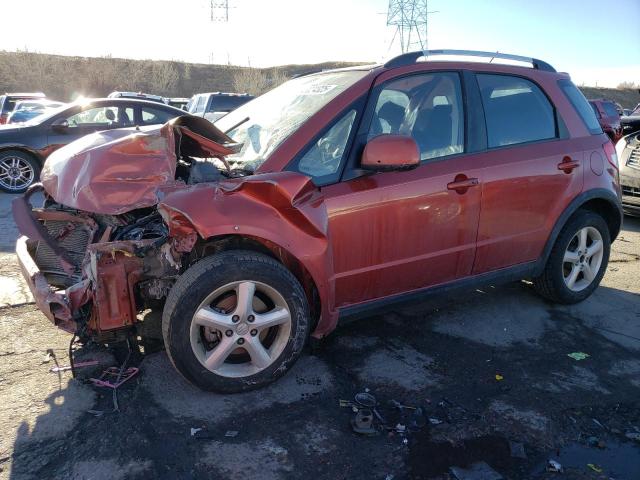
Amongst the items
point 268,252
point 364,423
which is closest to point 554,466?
point 364,423

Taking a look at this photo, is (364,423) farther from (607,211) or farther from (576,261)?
(607,211)

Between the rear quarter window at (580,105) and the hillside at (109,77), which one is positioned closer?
the rear quarter window at (580,105)

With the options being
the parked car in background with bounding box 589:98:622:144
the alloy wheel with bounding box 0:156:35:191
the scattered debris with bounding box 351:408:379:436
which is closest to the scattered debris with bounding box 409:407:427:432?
the scattered debris with bounding box 351:408:379:436

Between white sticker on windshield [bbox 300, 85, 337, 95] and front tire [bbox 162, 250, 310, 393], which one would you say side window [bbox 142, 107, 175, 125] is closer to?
white sticker on windshield [bbox 300, 85, 337, 95]

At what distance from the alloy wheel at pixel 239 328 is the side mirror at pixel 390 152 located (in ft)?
3.11

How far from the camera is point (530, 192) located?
3.72 meters

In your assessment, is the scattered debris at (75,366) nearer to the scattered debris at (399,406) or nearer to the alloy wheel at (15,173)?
the scattered debris at (399,406)

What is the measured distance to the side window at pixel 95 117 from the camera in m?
9.16

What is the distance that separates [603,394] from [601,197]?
1.80m

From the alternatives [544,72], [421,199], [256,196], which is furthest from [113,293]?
[544,72]

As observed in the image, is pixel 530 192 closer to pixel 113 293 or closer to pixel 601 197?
pixel 601 197

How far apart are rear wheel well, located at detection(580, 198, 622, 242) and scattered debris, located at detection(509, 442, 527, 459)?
94.3 inches

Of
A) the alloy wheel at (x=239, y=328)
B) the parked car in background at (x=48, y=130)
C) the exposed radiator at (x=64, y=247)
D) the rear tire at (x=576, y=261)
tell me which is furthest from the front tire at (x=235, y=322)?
the parked car in background at (x=48, y=130)

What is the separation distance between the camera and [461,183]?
3.37 metres
